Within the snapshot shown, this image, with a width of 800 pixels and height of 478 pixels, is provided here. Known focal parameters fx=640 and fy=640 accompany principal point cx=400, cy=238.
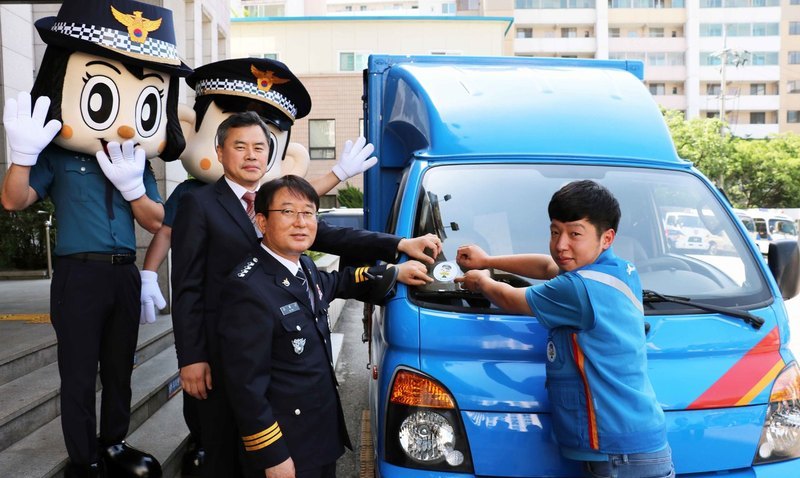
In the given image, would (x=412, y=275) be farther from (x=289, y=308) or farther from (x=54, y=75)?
(x=54, y=75)

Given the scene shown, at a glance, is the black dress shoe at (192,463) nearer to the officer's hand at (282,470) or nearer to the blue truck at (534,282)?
the blue truck at (534,282)

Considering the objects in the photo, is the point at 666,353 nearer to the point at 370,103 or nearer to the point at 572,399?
the point at 572,399

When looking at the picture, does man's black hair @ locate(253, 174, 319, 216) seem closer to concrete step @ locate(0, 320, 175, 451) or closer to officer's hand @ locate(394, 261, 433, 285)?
officer's hand @ locate(394, 261, 433, 285)

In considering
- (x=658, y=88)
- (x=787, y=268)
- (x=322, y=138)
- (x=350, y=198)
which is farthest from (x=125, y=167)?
(x=658, y=88)

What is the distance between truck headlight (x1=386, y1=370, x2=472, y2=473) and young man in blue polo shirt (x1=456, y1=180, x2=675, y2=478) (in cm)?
38

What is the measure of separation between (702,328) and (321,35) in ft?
93.2

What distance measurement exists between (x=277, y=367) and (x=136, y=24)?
204 cm

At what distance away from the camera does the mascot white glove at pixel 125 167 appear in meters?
3.14

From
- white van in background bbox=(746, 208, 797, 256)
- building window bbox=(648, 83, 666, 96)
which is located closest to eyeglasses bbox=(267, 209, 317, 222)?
white van in background bbox=(746, 208, 797, 256)

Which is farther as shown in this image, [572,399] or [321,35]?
[321,35]

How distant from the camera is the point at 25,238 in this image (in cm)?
1079

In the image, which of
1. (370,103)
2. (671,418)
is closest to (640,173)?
(671,418)

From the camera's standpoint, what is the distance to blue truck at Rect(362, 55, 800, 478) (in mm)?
2477

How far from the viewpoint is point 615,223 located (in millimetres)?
2402
